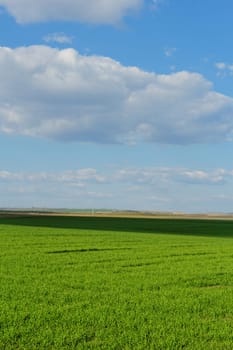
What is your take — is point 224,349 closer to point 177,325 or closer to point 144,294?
point 177,325

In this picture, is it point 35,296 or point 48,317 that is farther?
point 35,296

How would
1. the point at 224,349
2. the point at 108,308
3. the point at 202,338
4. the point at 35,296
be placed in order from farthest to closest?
the point at 35,296
the point at 108,308
the point at 202,338
the point at 224,349

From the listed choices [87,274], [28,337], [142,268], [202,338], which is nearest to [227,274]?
[142,268]

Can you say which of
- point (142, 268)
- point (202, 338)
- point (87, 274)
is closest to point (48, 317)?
point (202, 338)

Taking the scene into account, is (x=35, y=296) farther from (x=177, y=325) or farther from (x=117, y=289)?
(x=177, y=325)

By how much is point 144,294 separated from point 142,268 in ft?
22.4

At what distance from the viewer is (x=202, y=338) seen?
35.9ft

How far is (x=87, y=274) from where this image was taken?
20.2 m

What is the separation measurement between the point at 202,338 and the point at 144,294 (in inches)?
199

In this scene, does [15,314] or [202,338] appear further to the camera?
[15,314]

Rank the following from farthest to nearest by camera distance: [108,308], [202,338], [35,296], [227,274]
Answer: [227,274] → [35,296] → [108,308] → [202,338]

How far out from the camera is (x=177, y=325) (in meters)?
11.9

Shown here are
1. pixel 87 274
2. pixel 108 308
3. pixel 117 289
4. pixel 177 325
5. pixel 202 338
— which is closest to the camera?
pixel 202 338

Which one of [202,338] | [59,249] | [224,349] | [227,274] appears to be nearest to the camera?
[224,349]
